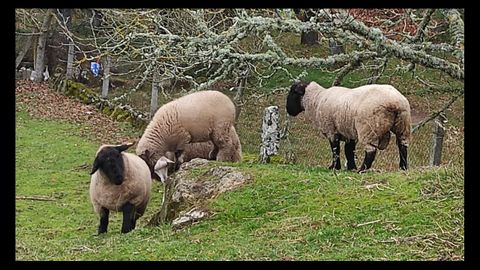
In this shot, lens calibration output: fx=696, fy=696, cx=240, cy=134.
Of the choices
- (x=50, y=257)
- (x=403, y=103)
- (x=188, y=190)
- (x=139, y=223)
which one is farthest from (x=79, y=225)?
(x=403, y=103)

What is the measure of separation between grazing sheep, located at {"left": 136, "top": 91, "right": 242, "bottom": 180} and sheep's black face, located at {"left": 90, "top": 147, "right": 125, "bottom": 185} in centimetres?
250

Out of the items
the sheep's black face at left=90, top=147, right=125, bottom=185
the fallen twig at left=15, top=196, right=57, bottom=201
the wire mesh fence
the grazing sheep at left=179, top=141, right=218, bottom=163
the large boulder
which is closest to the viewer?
the large boulder

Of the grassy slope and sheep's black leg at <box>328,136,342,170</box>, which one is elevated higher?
sheep's black leg at <box>328,136,342,170</box>

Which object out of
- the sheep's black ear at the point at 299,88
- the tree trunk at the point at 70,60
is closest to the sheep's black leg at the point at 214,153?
the sheep's black ear at the point at 299,88

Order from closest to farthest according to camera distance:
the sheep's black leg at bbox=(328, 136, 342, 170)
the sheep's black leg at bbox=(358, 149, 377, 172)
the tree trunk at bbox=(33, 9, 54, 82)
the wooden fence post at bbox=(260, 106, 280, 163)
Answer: the sheep's black leg at bbox=(358, 149, 377, 172)
the sheep's black leg at bbox=(328, 136, 342, 170)
the wooden fence post at bbox=(260, 106, 280, 163)
the tree trunk at bbox=(33, 9, 54, 82)

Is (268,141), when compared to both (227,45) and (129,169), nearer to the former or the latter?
(129,169)

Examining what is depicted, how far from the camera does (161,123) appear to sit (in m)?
11.3

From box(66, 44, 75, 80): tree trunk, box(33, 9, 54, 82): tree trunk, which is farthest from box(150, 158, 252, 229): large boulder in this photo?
box(33, 9, 54, 82): tree trunk

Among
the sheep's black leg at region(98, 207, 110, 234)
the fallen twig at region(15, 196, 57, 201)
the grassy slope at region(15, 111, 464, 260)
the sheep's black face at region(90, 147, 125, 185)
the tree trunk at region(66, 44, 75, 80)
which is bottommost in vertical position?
the fallen twig at region(15, 196, 57, 201)

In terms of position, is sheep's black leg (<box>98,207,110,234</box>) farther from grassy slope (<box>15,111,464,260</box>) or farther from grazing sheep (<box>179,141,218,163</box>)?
grazing sheep (<box>179,141,218,163</box>)

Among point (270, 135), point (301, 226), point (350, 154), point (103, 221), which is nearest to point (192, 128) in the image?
point (270, 135)

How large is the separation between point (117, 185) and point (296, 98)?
3692mm

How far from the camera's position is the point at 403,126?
9.18 meters

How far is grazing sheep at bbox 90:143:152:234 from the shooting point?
28.2 feet
